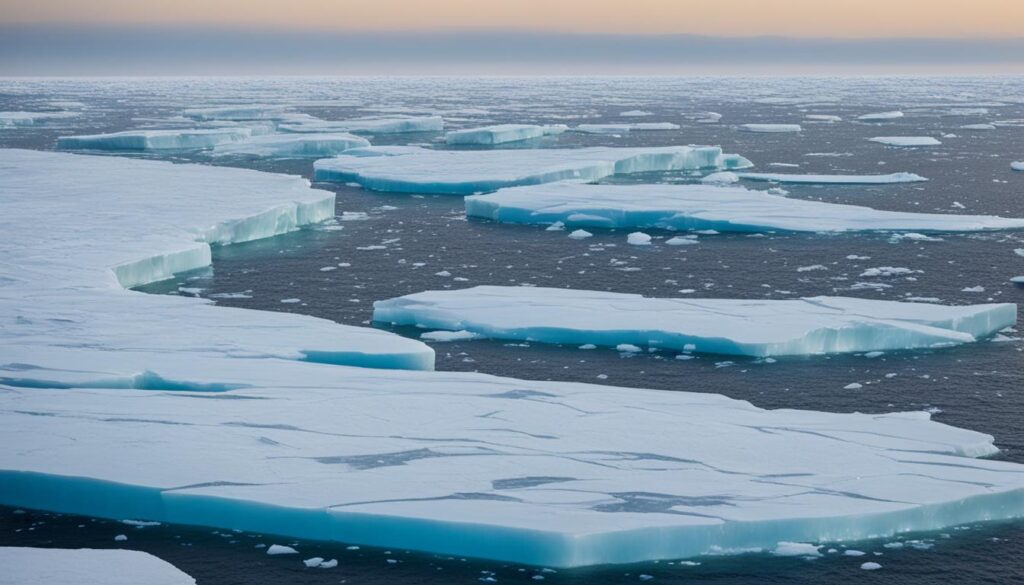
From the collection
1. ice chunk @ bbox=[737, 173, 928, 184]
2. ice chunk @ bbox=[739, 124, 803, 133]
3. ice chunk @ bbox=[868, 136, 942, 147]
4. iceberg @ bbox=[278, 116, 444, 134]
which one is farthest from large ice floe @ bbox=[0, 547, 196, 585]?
ice chunk @ bbox=[739, 124, 803, 133]

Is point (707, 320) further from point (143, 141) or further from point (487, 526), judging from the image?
point (143, 141)

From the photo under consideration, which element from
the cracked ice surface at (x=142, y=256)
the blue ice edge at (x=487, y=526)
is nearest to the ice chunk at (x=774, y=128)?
the cracked ice surface at (x=142, y=256)

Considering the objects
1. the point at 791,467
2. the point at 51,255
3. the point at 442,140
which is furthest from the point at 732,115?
the point at 791,467

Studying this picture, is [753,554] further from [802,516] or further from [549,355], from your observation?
[549,355]

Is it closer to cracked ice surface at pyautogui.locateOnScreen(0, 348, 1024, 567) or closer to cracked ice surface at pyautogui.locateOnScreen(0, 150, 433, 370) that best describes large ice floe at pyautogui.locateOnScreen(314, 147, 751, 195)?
cracked ice surface at pyautogui.locateOnScreen(0, 150, 433, 370)

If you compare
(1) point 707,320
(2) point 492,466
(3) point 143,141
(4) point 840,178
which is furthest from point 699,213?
(3) point 143,141
